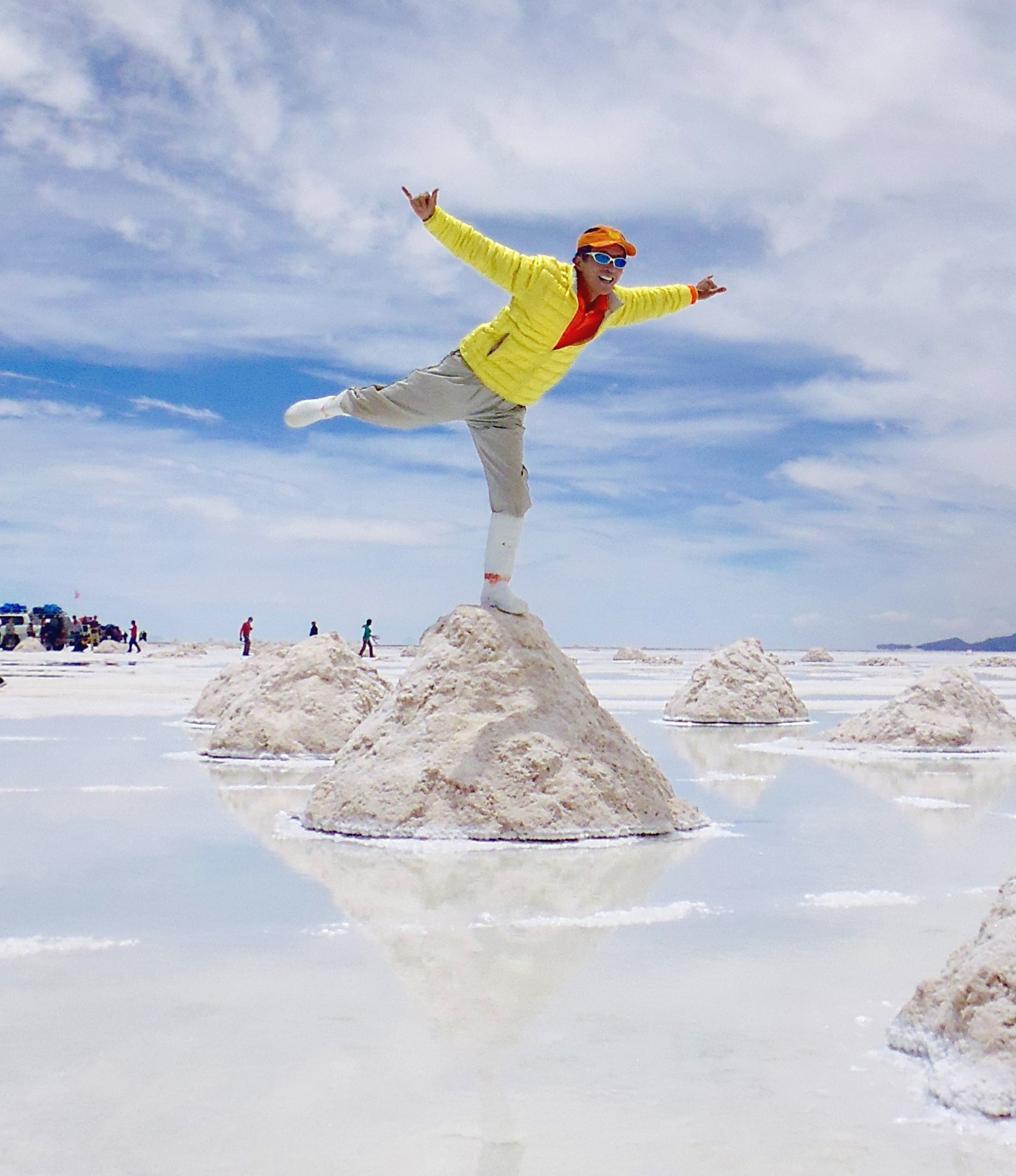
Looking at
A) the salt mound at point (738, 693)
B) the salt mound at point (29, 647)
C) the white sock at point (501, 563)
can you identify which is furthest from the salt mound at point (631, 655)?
the white sock at point (501, 563)

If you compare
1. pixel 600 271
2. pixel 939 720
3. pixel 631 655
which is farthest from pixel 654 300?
pixel 631 655

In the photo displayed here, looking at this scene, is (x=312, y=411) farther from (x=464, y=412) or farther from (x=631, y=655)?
(x=631, y=655)

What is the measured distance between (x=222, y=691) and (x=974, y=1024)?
29.8 feet

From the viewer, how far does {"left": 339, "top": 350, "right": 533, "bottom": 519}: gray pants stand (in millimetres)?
4914

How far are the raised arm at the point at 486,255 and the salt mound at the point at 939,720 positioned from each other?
5522 mm

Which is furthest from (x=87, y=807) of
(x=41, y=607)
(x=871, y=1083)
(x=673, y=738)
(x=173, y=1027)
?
(x=41, y=607)

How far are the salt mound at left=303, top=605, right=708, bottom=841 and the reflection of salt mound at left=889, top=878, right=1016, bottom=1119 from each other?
2356 millimetres

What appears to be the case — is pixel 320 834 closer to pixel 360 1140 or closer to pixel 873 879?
pixel 873 879

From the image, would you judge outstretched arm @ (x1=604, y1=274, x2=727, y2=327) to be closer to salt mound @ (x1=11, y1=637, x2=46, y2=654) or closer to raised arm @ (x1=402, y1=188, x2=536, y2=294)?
raised arm @ (x1=402, y1=188, x2=536, y2=294)

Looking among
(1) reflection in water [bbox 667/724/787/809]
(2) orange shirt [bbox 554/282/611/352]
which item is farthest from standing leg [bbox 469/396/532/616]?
(1) reflection in water [bbox 667/724/787/809]

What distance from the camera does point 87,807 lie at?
5.46 metres

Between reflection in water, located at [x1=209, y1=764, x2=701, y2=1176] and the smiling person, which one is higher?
the smiling person

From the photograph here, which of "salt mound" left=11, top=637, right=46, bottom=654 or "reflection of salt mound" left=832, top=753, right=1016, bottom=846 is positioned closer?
"reflection of salt mound" left=832, top=753, right=1016, bottom=846

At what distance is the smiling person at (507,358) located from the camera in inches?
185
